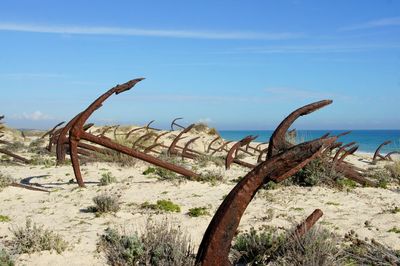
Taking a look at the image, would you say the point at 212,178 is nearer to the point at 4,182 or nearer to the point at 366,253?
the point at 4,182

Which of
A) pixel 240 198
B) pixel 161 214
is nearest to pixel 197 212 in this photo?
pixel 161 214

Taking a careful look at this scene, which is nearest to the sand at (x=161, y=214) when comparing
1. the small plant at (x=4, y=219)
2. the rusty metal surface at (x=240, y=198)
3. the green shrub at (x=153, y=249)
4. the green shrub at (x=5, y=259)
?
the small plant at (x=4, y=219)

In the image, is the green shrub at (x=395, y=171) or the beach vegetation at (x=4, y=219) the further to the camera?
the green shrub at (x=395, y=171)

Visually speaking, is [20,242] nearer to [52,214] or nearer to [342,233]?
[52,214]

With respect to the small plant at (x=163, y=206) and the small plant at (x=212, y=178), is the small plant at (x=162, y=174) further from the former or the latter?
the small plant at (x=163, y=206)

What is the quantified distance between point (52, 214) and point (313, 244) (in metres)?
3.79

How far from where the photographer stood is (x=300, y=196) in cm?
698

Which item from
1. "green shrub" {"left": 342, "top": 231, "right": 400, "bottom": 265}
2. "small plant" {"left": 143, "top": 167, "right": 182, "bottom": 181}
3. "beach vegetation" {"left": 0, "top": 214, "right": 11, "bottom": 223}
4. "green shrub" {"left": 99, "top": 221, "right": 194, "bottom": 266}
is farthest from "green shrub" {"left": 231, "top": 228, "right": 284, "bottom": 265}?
"small plant" {"left": 143, "top": 167, "right": 182, "bottom": 181}

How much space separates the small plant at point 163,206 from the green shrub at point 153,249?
76.1 inches

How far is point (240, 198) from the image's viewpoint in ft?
8.42

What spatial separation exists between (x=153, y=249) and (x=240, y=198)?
1437 millimetres

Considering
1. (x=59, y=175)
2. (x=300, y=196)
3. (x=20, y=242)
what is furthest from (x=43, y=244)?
(x=59, y=175)

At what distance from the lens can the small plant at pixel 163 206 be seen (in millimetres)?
6070

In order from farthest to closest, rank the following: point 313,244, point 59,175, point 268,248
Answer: point 59,175 → point 268,248 → point 313,244
